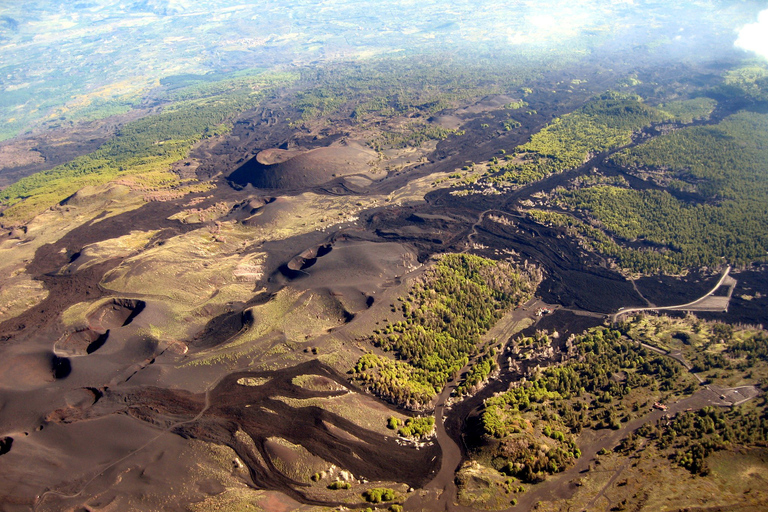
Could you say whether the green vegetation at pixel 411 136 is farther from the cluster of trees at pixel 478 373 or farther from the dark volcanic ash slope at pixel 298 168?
the cluster of trees at pixel 478 373

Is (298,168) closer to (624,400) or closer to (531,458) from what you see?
(624,400)

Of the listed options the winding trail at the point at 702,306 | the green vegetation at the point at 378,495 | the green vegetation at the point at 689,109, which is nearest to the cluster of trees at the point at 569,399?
the winding trail at the point at 702,306

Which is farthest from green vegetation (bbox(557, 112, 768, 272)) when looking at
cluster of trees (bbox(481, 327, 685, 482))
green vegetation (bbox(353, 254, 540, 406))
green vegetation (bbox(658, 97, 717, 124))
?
green vegetation (bbox(353, 254, 540, 406))

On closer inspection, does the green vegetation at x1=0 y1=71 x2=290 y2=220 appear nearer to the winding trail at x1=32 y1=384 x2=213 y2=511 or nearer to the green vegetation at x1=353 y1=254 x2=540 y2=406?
the green vegetation at x1=353 y1=254 x2=540 y2=406

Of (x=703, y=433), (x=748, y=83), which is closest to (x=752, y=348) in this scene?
(x=703, y=433)

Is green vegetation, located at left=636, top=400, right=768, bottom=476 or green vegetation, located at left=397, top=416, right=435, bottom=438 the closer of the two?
green vegetation, located at left=636, top=400, right=768, bottom=476

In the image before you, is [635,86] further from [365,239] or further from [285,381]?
[285,381]
